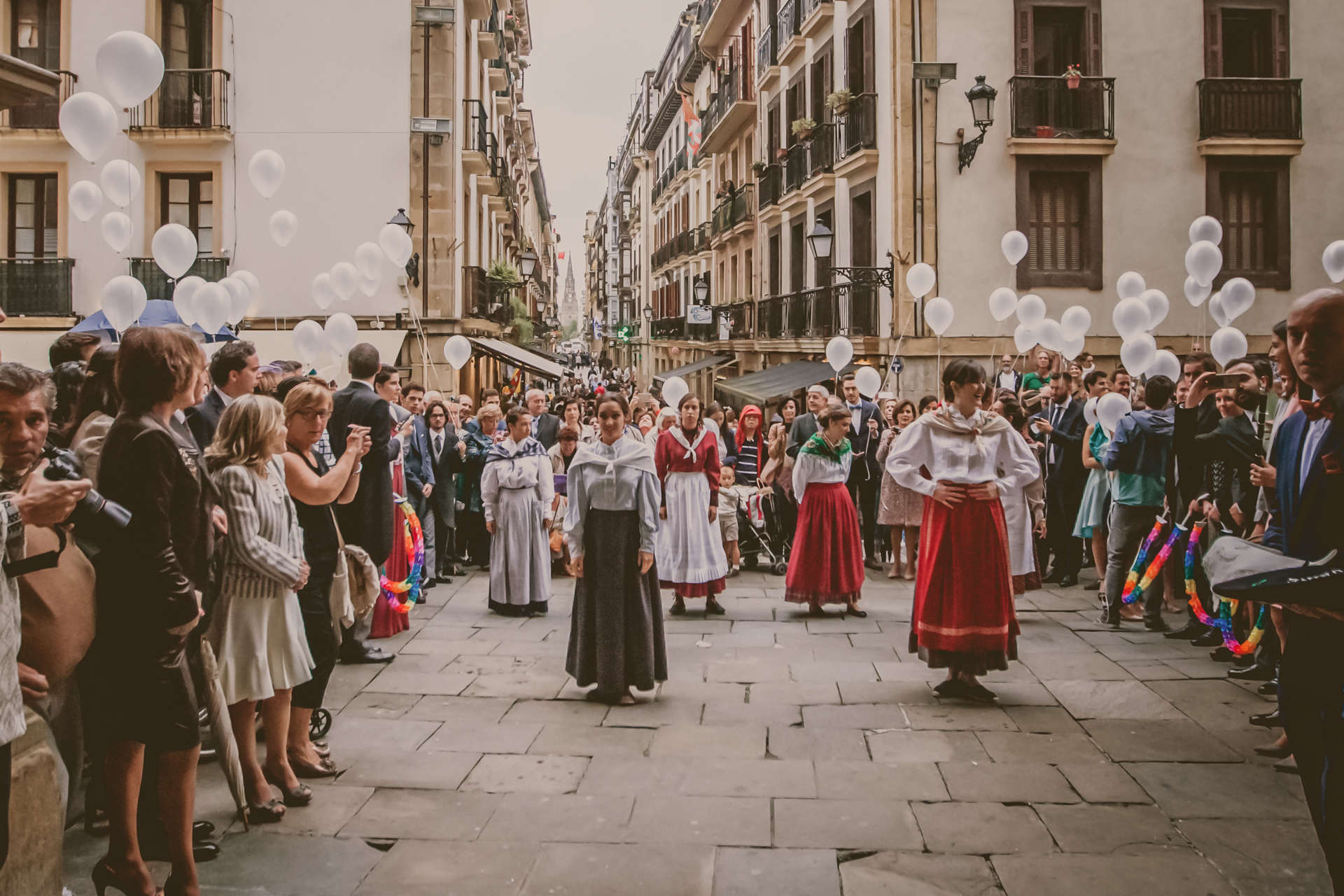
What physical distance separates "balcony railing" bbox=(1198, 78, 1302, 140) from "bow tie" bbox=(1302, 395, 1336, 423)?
15.0m

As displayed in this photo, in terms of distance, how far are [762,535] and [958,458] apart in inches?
212

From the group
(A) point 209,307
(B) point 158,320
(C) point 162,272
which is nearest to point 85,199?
(A) point 209,307

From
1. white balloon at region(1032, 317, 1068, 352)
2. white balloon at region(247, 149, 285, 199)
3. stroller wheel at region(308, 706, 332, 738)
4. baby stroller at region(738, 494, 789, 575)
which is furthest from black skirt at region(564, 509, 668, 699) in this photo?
white balloon at region(1032, 317, 1068, 352)

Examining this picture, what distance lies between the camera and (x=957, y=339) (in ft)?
54.5

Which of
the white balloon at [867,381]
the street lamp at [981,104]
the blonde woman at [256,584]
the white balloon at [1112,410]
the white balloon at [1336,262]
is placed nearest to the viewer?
the blonde woman at [256,584]

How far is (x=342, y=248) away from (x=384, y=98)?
2.84 metres

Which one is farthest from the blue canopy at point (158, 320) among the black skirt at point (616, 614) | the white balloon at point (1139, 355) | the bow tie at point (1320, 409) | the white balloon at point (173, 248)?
the bow tie at point (1320, 409)

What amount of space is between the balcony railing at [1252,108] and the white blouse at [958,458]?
1248 cm

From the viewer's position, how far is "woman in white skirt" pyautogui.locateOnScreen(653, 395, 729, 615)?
30.2 feet

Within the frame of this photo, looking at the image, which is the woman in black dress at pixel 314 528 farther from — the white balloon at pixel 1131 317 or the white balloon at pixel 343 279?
the white balloon at pixel 343 279

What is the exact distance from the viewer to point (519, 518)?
9.34 m

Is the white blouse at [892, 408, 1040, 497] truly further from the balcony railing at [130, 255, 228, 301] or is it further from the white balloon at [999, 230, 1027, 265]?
the balcony railing at [130, 255, 228, 301]

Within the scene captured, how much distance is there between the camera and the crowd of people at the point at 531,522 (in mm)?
3428

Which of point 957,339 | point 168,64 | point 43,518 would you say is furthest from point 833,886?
point 168,64
